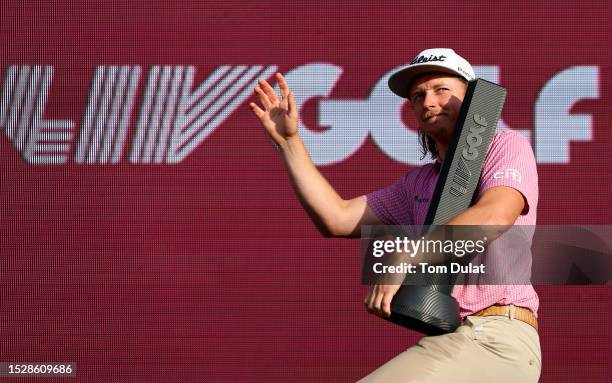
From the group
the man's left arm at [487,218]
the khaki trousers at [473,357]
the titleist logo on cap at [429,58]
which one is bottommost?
the khaki trousers at [473,357]

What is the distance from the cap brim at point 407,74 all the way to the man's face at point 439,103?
20mm

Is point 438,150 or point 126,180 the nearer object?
point 438,150

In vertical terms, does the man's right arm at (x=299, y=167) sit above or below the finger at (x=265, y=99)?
below

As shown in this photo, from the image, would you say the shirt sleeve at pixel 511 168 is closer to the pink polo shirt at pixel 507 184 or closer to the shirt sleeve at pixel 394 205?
the pink polo shirt at pixel 507 184

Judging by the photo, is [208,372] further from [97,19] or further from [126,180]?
[97,19]

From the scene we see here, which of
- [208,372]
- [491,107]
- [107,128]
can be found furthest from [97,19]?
[491,107]

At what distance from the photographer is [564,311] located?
17.4 feet

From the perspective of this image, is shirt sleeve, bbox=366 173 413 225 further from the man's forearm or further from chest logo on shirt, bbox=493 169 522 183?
chest logo on shirt, bbox=493 169 522 183

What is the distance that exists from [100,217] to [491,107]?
9.38 ft

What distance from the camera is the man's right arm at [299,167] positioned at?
3.07 m

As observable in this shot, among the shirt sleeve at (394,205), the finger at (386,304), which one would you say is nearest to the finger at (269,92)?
the shirt sleeve at (394,205)

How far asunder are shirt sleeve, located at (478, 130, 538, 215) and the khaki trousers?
29 centimetres

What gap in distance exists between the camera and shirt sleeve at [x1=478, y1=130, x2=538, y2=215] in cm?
283

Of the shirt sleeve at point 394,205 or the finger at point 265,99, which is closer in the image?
the finger at point 265,99
